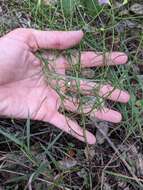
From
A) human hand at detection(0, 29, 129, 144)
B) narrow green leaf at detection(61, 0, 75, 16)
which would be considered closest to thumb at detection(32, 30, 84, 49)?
human hand at detection(0, 29, 129, 144)

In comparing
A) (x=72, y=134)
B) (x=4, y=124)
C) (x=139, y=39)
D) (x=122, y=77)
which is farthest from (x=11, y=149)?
(x=139, y=39)

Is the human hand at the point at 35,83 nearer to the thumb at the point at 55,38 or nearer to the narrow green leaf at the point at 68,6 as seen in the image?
the thumb at the point at 55,38

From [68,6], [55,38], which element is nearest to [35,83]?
[55,38]

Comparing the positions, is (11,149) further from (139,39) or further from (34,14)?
(139,39)

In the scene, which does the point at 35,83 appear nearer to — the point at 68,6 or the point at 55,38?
the point at 55,38

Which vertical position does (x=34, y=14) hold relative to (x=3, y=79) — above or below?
above

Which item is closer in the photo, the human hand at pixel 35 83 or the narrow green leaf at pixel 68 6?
the human hand at pixel 35 83

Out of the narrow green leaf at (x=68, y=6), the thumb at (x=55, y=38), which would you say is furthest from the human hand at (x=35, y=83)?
the narrow green leaf at (x=68, y=6)
